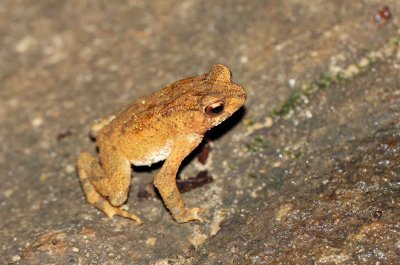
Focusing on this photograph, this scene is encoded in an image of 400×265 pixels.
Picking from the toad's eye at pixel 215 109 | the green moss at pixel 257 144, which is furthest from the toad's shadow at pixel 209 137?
A: the toad's eye at pixel 215 109

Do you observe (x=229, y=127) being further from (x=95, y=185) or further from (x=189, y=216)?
(x=95, y=185)

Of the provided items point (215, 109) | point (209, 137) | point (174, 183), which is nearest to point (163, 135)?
point (174, 183)

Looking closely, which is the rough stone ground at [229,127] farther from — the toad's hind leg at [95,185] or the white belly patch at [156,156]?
the white belly patch at [156,156]

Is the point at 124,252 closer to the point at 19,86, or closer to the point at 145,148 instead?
the point at 145,148

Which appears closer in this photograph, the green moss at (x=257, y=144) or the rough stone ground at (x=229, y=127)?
the rough stone ground at (x=229, y=127)

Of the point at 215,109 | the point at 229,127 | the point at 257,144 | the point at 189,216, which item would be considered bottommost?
the point at 189,216

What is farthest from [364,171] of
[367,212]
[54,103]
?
[54,103]
